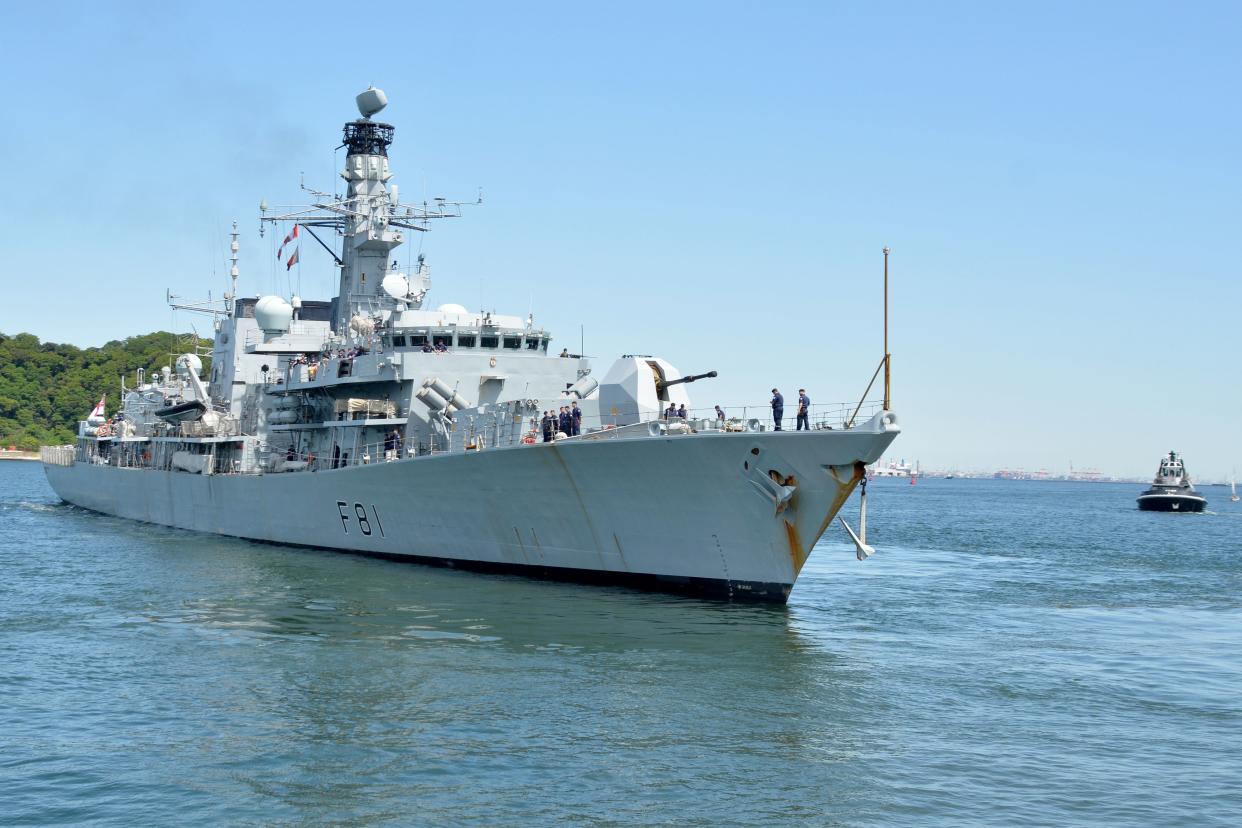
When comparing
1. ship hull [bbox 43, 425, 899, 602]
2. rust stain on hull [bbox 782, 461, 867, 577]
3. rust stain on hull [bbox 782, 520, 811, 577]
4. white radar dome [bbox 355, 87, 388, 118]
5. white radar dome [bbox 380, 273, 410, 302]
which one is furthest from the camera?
white radar dome [bbox 355, 87, 388, 118]

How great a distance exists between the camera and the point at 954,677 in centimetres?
1521

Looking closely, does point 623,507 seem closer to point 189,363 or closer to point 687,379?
point 687,379

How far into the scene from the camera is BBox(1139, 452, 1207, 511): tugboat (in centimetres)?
6769

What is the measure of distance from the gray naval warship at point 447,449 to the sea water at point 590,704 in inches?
39.5

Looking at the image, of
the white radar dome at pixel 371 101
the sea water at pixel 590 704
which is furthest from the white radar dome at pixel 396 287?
the sea water at pixel 590 704

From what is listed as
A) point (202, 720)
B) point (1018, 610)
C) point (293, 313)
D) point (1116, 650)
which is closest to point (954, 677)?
point (1116, 650)

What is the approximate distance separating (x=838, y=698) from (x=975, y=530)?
37891 millimetres

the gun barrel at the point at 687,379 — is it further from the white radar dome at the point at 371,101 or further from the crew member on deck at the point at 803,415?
the white radar dome at the point at 371,101

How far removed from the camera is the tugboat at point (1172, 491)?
67688 millimetres

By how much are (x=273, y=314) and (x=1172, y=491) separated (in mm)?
55305

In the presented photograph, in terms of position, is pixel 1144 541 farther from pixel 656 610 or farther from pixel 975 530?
pixel 656 610

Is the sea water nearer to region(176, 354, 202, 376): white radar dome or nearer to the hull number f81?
the hull number f81

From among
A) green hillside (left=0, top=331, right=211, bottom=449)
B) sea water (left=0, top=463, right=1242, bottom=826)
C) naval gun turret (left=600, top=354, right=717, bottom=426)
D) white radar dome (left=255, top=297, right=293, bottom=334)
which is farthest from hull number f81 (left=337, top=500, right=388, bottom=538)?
green hillside (left=0, top=331, right=211, bottom=449)

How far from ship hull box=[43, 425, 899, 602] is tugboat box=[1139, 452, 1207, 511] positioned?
5600 cm
